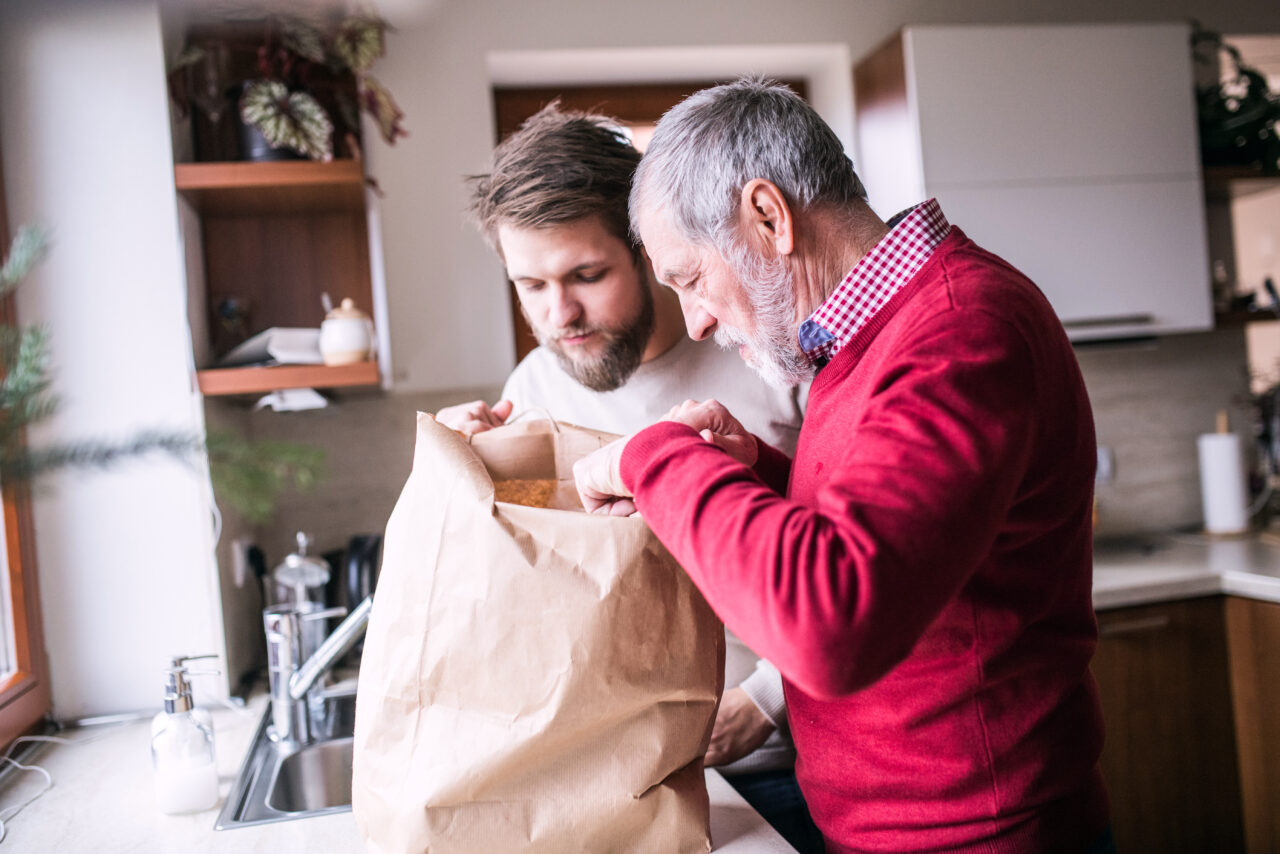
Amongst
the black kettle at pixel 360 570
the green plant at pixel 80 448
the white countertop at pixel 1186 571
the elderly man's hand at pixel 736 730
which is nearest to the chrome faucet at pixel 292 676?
the black kettle at pixel 360 570

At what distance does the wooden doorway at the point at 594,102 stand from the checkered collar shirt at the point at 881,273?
1602 mm

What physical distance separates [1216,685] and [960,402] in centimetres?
184

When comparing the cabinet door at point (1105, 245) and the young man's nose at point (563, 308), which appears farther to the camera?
the cabinet door at point (1105, 245)

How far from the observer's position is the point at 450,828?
838mm

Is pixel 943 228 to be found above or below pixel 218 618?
above

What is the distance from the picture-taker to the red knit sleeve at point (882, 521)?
63 cm

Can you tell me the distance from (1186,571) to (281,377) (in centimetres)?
193

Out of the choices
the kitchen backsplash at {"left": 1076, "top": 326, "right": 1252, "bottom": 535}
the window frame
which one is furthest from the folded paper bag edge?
the kitchen backsplash at {"left": 1076, "top": 326, "right": 1252, "bottom": 535}

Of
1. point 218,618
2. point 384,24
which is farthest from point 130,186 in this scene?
point 218,618

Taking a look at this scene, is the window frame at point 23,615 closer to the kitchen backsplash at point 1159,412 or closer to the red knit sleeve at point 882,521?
the red knit sleeve at point 882,521

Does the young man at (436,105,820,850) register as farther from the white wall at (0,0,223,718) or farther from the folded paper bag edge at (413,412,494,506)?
the white wall at (0,0,223,718)

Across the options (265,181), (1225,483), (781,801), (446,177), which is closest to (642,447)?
(781,801)

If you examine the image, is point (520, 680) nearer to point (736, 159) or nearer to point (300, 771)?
point (736, 159)

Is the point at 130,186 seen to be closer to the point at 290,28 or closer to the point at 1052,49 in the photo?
the point at 290,28
